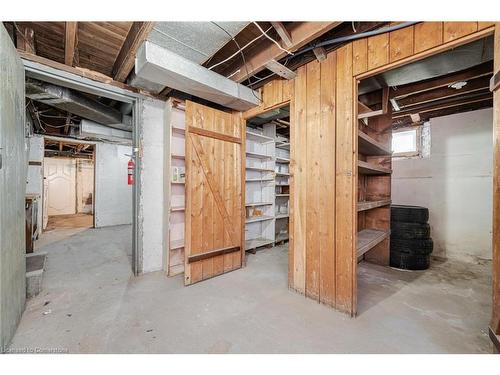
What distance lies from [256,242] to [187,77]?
2.77 meters

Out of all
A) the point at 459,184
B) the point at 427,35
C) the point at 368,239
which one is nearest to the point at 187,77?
the point at 427,35

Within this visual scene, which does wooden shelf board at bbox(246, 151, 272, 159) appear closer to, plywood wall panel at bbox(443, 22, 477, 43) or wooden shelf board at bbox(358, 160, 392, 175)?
wooden shelf board at bbox(358, 160, 392, 175)

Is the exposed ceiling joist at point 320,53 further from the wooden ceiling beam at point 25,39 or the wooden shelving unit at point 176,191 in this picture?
the wooden ceiling beam at point 25,39

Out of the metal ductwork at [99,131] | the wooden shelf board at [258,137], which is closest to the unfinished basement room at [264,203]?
the wooden shelf board at [258,137]

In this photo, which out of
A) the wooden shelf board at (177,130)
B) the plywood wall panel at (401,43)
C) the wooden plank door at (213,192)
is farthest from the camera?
the wooden shelf board at (177,130)

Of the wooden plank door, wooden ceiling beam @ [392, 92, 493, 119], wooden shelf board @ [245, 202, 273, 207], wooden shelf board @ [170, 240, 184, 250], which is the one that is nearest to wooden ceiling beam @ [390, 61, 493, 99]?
wooden ceiling beam @ [392, 92, 493, 119]

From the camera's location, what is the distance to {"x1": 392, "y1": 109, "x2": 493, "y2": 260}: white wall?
127 inches

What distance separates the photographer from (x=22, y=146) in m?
1.88

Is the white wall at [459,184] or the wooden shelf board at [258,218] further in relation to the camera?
the wooden shelf board at [258,218]

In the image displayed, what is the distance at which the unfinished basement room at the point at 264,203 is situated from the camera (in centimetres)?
152

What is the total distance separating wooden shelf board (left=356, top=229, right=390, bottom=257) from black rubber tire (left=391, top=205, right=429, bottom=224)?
29cm

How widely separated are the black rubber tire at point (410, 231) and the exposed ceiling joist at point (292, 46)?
2.65 metres

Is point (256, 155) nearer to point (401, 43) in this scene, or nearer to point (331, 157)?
point (331, 157)
